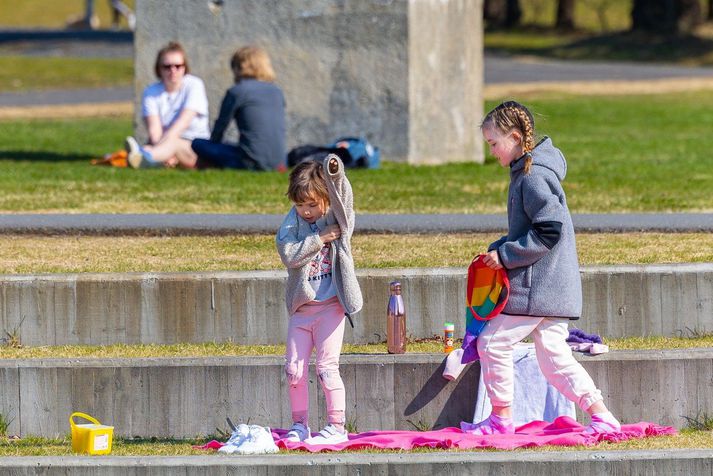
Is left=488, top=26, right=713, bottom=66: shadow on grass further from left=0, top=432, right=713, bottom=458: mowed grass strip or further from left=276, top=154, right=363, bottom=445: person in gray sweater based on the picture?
left=276, top=154, right=363, bottom=445: person in gray sweater

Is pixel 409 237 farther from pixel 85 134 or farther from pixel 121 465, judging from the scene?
pixel 85 134

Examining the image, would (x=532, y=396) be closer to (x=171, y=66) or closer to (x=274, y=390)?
(x=274, y=390)

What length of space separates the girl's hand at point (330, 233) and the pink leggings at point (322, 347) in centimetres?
27

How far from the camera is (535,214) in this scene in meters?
6.59

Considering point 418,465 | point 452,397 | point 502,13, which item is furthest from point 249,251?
point 502,13

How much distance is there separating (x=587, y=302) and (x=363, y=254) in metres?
1.46

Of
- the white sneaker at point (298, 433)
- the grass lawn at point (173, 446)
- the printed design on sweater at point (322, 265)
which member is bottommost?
the grass lawn at point (173, 446)

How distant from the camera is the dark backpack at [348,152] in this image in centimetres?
1343

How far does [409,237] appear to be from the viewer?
973 centimetres

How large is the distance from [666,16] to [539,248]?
→ 1515 inches

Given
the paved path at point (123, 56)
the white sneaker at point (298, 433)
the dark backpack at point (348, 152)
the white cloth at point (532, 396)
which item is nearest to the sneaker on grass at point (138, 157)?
the dark backpack at point (348, 152)

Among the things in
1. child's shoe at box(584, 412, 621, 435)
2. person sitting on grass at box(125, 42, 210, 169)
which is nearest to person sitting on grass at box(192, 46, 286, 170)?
person sitting on grass at box(125, 42, 210, 169)

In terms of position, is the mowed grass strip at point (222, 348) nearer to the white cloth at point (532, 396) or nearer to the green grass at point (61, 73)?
the white cloth at point (532, 396)

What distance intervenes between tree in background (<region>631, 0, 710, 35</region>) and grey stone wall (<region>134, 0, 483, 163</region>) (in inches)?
1149
